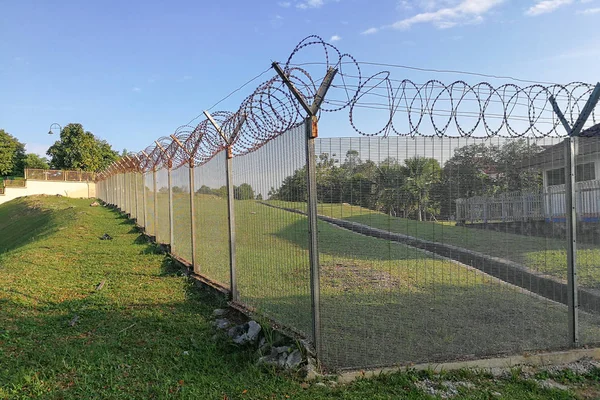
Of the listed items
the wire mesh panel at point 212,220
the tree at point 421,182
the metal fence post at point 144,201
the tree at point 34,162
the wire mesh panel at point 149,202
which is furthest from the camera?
the tree at point 34,162

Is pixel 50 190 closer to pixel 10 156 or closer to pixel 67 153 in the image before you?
pixel 67 153

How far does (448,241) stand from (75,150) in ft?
137

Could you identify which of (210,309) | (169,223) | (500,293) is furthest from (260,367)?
(169,223)

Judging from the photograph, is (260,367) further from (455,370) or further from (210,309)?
(210,309)

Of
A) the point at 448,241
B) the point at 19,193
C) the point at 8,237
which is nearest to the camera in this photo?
the point at 448,241

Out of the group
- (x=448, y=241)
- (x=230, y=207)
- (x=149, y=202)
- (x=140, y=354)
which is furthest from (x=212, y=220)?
(x=149, y=202)

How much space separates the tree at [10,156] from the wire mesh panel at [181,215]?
41.8 metres

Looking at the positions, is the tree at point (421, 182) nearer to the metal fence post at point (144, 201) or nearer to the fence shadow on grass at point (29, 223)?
the metal fence post at point (144, 201)

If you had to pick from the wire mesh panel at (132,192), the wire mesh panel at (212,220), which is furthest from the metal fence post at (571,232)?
the wire mesh panel at (132,192)

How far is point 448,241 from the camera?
3.97 metres

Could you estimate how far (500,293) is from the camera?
423 cm

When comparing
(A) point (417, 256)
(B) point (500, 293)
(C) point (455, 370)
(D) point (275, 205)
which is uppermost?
(D) point (275, 205)

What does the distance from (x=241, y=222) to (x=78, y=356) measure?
90.1 inches

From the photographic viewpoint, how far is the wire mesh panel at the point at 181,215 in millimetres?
7863
